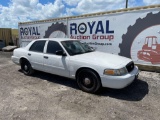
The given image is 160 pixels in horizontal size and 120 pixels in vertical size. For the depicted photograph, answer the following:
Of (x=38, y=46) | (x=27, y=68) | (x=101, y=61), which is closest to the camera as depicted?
(x=101, y=61)

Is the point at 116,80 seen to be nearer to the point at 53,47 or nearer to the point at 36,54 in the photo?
the point at 53,47

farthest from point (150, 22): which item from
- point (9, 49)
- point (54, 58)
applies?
point (9, 49)

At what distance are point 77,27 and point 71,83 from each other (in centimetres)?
415

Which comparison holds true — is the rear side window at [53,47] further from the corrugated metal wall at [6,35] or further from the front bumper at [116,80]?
the corrugated metal wall at [6,35]

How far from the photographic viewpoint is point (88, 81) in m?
4.80

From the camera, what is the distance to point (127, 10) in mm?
7156

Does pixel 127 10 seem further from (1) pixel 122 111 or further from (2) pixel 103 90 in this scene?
(1) pixel 122 111

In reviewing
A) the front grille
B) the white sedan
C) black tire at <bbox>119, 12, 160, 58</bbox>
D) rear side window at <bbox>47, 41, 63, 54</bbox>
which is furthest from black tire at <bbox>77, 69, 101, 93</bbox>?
black tire at <bbox>119, 12, 160, 58</bbox>

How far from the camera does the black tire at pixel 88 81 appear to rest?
4.64m

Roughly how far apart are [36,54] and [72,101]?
103 inches

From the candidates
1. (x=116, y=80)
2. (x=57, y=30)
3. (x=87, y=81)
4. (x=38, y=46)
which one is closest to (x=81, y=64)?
(x=87, y=81)

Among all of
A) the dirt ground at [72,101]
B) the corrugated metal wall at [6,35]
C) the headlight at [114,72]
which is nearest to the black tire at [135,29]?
the dirt ground at [72,101]

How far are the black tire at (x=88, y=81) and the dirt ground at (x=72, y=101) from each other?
167mm

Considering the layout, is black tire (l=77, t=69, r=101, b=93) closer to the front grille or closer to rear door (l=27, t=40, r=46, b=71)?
the front grille
